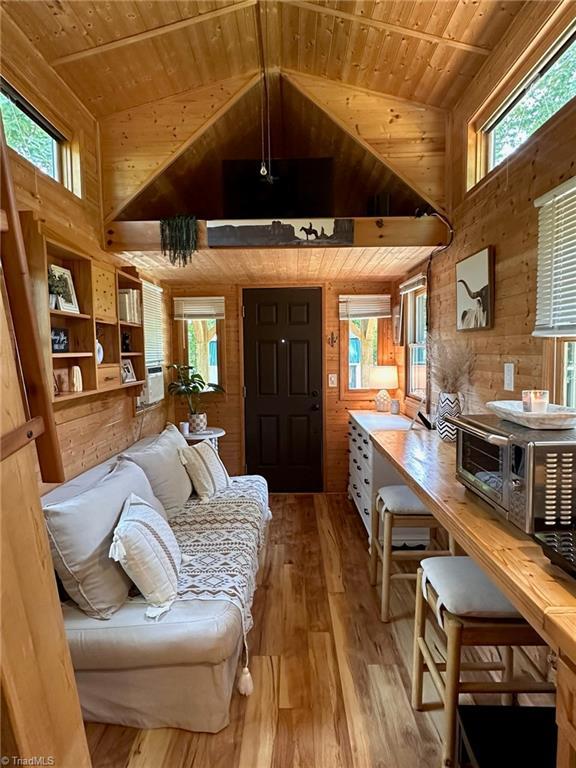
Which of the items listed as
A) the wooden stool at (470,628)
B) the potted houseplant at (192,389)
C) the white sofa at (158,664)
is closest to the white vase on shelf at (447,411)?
the wooden stool at (470,628)

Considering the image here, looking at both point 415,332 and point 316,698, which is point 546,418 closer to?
point 316,698

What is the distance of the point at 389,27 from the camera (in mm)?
2418

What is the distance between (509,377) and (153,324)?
307 cm

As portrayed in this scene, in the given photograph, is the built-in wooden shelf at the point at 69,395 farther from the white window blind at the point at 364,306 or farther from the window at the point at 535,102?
the white window blind at the point at 364,306

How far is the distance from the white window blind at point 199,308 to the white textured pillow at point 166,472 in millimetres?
2035

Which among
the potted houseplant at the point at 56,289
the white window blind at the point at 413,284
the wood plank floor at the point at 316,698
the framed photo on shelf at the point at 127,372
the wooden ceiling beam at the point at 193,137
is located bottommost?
the wood plank floor at the point at 316,698

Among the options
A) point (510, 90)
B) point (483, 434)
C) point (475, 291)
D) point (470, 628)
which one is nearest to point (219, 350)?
point (475, 291)

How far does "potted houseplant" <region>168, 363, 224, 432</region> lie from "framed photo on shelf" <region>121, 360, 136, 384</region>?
2.87 feet

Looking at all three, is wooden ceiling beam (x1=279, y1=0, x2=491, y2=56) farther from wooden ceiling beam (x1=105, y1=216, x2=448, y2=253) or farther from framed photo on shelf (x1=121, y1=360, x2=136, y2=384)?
framed photo on shelf (x1=121, y1=360, x2=136, y2=384)

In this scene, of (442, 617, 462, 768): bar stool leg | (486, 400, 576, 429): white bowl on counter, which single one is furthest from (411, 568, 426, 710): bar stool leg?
(486, 400, 576, 429): white bowl on counter

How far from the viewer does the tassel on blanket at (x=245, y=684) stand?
6.17 ft

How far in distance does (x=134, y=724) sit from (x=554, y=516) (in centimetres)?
180

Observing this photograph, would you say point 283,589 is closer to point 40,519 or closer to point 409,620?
point 409,620

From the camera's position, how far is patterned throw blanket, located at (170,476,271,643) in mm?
1917
